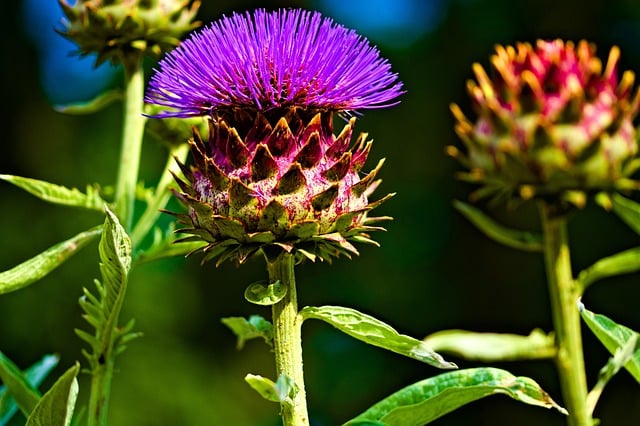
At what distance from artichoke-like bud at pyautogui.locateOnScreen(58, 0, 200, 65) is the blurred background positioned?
5.27 ft

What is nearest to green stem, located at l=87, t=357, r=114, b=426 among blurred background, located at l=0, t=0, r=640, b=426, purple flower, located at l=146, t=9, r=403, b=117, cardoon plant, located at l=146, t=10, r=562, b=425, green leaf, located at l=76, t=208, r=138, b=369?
green leaf, located at l=76, t=208, r=138, b=369

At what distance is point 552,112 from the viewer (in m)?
0.78

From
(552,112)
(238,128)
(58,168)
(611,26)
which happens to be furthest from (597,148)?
(58,168)

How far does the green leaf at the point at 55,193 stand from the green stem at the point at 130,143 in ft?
0.11

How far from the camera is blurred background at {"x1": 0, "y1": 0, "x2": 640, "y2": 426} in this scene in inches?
112

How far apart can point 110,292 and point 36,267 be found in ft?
0.41

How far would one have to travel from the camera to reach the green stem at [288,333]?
0.89 metres

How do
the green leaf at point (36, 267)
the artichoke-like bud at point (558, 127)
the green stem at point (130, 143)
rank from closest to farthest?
the artichoke-like bud at point (558, 127)
the green leaf at point (36, 267)
the green stem at point (130, 143)

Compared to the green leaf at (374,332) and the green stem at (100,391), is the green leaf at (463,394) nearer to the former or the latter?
the green leaf at (374,332)

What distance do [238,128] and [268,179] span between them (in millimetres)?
76

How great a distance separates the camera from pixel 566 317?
0.86 m

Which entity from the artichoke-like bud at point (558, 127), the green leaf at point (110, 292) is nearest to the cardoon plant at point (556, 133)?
the artichoke-like bud at point (558, 127)

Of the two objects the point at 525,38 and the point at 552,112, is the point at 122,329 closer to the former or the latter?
the point at 552,112

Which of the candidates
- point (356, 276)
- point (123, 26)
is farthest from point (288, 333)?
point (356, 276)
